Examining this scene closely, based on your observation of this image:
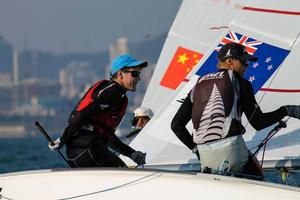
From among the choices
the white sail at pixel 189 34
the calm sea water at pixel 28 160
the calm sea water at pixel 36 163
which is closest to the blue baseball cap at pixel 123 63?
the calm sea water at pixel 36 163

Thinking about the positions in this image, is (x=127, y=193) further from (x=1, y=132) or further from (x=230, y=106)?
(x=1, y=132)

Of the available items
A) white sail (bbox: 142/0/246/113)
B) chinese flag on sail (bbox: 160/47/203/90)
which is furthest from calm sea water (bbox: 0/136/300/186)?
white sail (bbox: 142/0/246/113)

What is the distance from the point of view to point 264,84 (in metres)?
7.22

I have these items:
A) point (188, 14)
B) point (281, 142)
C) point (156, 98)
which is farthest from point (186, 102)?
point (156, 98)

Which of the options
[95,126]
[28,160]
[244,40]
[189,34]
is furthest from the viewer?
[28,160]

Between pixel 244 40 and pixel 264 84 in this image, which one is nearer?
pixel 264 84

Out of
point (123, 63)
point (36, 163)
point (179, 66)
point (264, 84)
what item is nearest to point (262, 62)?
point (264, 84)

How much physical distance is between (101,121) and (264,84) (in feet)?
6.34

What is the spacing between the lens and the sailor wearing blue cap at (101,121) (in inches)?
219

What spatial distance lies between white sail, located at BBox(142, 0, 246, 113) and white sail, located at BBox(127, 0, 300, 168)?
2.35 metres

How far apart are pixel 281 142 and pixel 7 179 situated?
220 cm

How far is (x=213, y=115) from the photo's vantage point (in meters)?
5.20

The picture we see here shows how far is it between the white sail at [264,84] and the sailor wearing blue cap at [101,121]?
1.44m

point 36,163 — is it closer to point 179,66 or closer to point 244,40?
point 179,66
